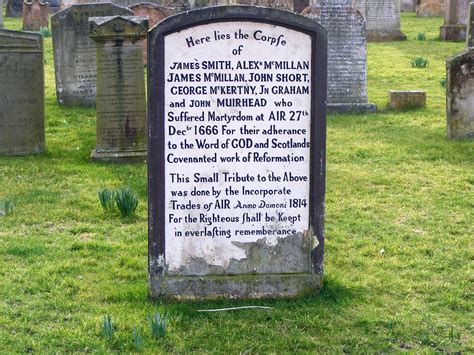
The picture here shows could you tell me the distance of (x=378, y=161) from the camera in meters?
9.45

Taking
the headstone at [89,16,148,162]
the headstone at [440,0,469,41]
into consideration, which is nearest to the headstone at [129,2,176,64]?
the headstone at [89,16,148,162]

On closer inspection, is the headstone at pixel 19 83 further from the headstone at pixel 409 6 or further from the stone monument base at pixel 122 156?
the headstone at pixel 409 6

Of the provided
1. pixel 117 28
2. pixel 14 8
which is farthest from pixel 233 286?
pixel 14 8


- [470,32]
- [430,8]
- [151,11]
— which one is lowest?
[470,32]

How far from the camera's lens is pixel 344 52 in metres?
12.8

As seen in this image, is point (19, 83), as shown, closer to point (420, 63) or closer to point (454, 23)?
point (420, 63)

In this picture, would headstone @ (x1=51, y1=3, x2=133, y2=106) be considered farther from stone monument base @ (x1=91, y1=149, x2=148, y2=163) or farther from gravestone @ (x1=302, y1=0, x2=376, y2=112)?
stone monument base @ (x1=91, y1=149, x2=148, y2=163)

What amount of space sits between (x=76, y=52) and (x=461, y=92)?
5718 mm

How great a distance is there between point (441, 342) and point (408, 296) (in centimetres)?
74

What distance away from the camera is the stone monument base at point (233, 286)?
517 cm

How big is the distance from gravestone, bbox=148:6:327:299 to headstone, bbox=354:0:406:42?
17647mm

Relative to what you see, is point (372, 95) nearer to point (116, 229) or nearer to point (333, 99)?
point (333, 99)

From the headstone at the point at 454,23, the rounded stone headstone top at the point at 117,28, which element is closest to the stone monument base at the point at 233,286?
the rounded stone headstone top at the point at 117,28

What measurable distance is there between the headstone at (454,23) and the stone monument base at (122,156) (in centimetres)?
1436
